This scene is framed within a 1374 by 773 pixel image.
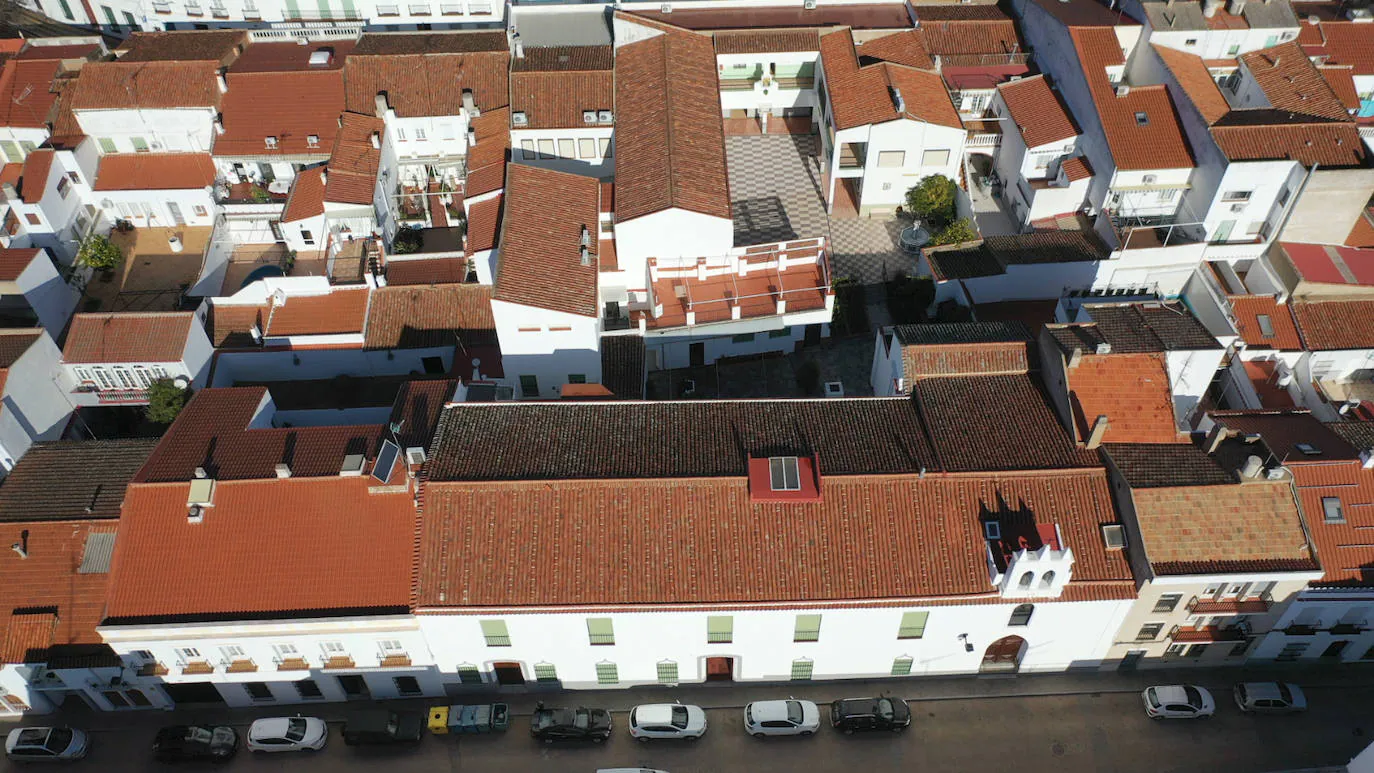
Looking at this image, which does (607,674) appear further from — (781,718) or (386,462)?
(386,462)

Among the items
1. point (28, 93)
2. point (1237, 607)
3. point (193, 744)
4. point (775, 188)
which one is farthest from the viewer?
point (28, 93)

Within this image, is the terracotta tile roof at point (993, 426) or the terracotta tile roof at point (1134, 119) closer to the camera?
the terracotta tile roof at point (993, 426)

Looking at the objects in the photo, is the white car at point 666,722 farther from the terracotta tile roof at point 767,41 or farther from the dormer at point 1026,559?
the terracotta tile roof at point 767,41

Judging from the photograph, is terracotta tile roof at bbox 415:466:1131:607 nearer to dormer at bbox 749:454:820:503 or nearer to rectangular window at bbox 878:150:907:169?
dormer at bbox 749:454:820:503

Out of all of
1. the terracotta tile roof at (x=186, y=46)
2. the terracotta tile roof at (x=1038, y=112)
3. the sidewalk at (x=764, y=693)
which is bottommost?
the sidewalk at (x=764, y=693)

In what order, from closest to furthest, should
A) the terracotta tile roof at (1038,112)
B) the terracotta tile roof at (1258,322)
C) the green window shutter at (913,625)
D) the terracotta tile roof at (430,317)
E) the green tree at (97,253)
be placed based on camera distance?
the green window shutter at (913,625) < the terracotta tile roof at (1258,322) < the terracotta tile roof at (430,317) < the terracotta tile roof at (1038,112) < the green tree at (97,253)

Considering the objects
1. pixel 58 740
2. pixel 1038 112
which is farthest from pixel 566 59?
pixel 58 740

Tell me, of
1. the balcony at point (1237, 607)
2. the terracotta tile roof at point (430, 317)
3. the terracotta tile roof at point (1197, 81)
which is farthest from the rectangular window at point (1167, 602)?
the terracotta tile roof at point (430, 317)
